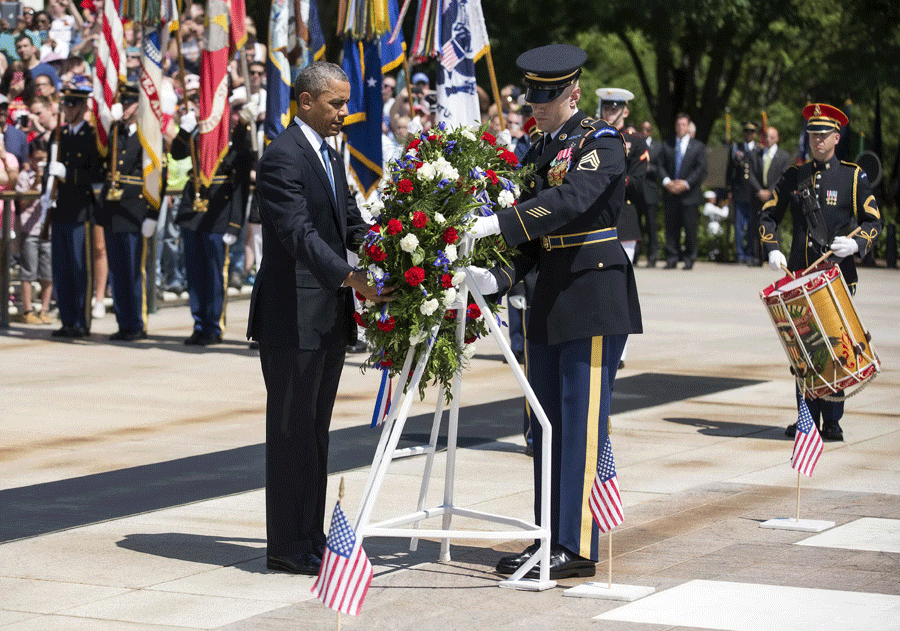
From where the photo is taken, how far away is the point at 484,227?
5914mm

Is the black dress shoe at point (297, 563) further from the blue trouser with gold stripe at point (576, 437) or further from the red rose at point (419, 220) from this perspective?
the red rose at point (419, 220)

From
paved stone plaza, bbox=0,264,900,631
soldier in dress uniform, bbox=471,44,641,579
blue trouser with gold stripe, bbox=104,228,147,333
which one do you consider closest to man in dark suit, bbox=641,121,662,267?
paved stone plaza, bbox=0,264,900,631

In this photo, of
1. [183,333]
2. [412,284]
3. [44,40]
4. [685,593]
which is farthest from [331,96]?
[44,40]

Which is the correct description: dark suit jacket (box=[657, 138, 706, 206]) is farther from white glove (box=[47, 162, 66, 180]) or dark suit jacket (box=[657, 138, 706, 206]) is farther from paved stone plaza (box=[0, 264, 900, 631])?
white glove (box=[47, 162, 66, 180])

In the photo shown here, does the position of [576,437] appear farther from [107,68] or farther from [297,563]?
[107,68]

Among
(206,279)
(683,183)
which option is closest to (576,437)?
(206,279)

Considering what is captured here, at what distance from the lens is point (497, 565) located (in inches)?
245

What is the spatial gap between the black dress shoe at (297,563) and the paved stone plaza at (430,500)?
0.20ft

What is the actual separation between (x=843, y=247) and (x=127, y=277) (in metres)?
7.60

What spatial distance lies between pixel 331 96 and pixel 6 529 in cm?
249

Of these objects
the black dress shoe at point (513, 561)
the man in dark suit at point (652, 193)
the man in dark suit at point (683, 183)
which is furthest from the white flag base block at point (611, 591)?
the man in dark suit at point (683, 183)

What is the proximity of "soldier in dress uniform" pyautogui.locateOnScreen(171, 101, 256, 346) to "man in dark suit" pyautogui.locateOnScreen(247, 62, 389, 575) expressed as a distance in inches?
322

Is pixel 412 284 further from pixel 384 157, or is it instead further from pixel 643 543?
pixel 384 157

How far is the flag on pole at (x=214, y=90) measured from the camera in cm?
1409
